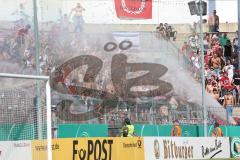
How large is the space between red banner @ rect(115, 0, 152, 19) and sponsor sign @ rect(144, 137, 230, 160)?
22.8ft

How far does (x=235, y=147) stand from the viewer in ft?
83.4

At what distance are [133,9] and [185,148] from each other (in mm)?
8186

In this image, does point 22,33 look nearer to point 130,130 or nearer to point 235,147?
point 130,130

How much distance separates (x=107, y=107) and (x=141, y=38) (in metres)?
5.30

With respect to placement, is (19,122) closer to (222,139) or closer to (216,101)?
(222,139)

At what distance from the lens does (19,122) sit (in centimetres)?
1462

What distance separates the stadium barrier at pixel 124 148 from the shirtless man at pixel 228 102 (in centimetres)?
224

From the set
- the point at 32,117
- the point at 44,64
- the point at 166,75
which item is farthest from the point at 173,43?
the point at 32,117

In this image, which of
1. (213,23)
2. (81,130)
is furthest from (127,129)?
(213,23)

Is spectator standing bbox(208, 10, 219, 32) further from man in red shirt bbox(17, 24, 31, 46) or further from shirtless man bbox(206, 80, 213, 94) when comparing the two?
man in red shirt bbox(17, 24, 31, 46)

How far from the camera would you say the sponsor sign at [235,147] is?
25.2 m

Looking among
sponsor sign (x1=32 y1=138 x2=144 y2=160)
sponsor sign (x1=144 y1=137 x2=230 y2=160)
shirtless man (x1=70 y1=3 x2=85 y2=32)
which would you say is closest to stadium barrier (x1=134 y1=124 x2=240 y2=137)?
sponsor sign (x1=144 y1=137 x2=230 y2=160)

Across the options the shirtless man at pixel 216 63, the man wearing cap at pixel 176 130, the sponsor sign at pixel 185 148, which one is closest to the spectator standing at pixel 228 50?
the shirtless man at pixel 216 63

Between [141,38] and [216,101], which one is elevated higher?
[141,38]
